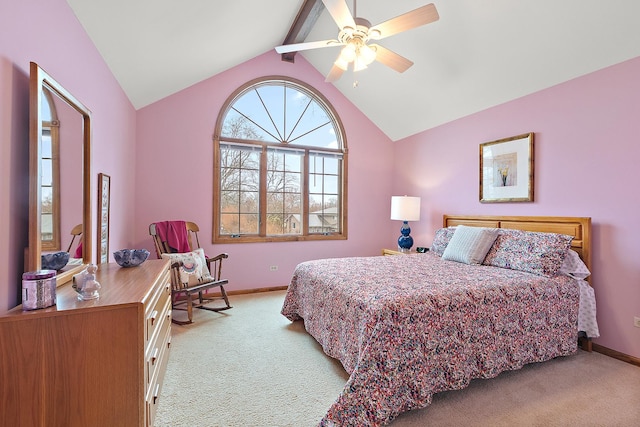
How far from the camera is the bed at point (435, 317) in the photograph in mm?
1659

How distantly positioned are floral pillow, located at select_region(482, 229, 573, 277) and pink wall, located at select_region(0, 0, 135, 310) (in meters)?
3.31

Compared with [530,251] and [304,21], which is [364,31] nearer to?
[304,21]

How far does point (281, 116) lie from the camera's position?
445 cm

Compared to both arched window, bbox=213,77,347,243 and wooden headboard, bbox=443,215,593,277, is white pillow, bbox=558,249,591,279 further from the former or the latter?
arched window, bbox=213,77,347,243

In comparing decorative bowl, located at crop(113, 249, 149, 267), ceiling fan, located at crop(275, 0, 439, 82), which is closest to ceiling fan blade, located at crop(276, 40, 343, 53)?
ceiling fan, located at crop(275, 0, 439, 82)

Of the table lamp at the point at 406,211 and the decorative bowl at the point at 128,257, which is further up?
the table lamp at the point at 406,211

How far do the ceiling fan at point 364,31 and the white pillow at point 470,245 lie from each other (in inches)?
69.4

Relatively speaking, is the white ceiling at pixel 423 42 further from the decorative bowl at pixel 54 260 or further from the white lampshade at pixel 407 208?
the decorative bowl at pixel 54 260

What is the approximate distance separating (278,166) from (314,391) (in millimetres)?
3125

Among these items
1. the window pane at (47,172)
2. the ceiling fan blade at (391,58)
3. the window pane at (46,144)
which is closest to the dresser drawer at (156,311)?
the window pane at (47,172)

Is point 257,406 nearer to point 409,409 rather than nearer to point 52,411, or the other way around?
point 409,409

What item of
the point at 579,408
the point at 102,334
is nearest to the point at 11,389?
the point at 102,334

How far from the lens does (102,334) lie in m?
1.23

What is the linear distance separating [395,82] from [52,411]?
166 inches
